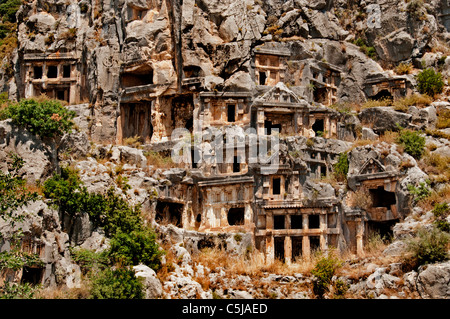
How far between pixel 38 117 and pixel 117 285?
1025 cm

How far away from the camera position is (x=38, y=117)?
31047 millimetres

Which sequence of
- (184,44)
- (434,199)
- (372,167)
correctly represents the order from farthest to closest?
1. (184,44)
2. (372,167)
3. (434,199)

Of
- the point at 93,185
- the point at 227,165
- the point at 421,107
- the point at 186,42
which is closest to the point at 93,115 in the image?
the point at 186,42

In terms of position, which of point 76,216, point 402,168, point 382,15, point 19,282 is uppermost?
point 382,15

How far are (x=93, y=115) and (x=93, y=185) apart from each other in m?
16.7

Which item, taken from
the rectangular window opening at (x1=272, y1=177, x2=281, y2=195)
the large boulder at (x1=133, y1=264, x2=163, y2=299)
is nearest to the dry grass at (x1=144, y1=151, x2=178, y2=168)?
the rectangular window opening at (x1=272, y1=177, x2=281, y2=195)

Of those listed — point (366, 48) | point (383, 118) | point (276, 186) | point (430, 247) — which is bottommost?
point (430, 247)

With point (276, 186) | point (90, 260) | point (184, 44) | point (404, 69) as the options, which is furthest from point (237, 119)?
point (90, 260)

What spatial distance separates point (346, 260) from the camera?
31031 mm

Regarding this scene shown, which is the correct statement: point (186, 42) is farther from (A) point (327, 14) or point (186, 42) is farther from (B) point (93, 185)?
(B) point (93, 185)

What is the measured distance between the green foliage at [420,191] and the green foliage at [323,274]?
22.2 feet

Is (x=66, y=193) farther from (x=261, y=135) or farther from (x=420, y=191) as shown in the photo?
(x=420, y=191)

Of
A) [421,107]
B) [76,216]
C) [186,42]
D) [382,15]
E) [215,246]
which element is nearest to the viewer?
[76,216]

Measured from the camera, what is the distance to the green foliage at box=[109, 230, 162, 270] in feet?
94.8
